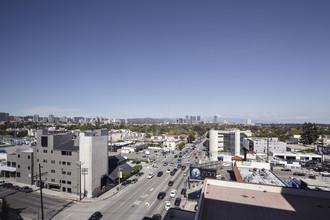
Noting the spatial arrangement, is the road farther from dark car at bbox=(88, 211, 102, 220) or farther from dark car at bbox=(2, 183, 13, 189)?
dark car at bbox=(2, 183, 13, 189)

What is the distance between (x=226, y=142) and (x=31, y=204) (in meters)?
57.4

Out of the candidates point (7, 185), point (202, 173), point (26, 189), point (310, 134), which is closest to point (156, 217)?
point (202, 173)

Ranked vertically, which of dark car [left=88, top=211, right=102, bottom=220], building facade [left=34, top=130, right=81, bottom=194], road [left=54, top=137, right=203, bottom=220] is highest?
building facade [left=34, top=130, right=81, bottom=194]

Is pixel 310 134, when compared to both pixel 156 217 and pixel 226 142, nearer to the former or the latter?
pixel 226 142

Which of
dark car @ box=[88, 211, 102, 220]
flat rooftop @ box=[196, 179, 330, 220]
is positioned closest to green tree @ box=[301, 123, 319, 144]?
flat rooftop @ box=[196, 179, 330, 220]

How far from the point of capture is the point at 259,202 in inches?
562

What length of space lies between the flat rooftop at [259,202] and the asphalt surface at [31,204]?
70.1ft

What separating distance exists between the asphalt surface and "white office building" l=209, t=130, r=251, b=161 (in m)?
47.7

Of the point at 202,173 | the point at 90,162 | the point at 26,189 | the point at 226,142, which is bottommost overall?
the point at 26,189

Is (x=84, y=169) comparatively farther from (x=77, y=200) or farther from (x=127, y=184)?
(x=127, y=184)

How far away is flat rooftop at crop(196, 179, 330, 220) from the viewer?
12.2 metres

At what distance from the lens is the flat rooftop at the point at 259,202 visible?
12172 mm

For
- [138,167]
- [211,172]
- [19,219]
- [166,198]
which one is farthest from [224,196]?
[138,167]

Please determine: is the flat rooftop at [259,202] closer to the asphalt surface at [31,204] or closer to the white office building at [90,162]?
the white office building at [90,162]
